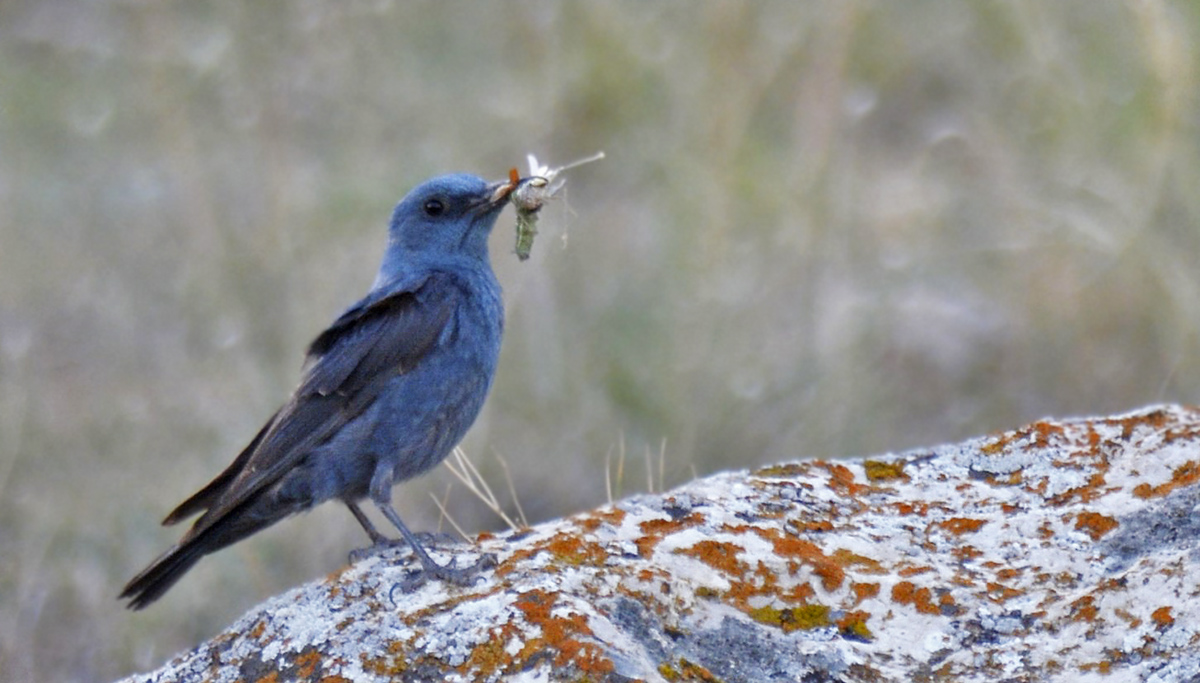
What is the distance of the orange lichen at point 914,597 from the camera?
124 inches

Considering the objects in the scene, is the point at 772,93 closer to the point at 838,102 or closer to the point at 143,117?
the point at 838,102

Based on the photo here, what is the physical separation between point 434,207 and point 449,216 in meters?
0.07

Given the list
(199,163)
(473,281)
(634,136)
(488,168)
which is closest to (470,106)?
(488,168)

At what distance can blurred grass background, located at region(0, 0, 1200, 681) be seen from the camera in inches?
266

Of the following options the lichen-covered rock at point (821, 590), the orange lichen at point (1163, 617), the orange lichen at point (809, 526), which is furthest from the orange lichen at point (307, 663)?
the orange lichen at point (1163, 617)

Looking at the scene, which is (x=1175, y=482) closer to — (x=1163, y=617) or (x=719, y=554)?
(x=1163, y=617)

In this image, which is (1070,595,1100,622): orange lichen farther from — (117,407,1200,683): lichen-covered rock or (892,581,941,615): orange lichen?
(892,581,941,615): orange lichen

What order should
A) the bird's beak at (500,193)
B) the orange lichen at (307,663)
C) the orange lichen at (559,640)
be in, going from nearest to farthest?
the orange lichen at (559,640), the orange lichen at (307,663), the bird's beak at (500,193)

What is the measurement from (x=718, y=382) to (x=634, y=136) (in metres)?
1.42

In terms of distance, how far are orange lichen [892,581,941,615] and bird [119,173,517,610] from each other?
1.57m

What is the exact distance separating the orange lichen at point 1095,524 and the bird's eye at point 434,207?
2.54 m

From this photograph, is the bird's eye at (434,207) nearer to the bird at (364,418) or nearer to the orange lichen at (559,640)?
the bird at (364,418)

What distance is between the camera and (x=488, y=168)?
7.73 metres

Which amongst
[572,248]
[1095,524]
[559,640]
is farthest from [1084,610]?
[572,248]
